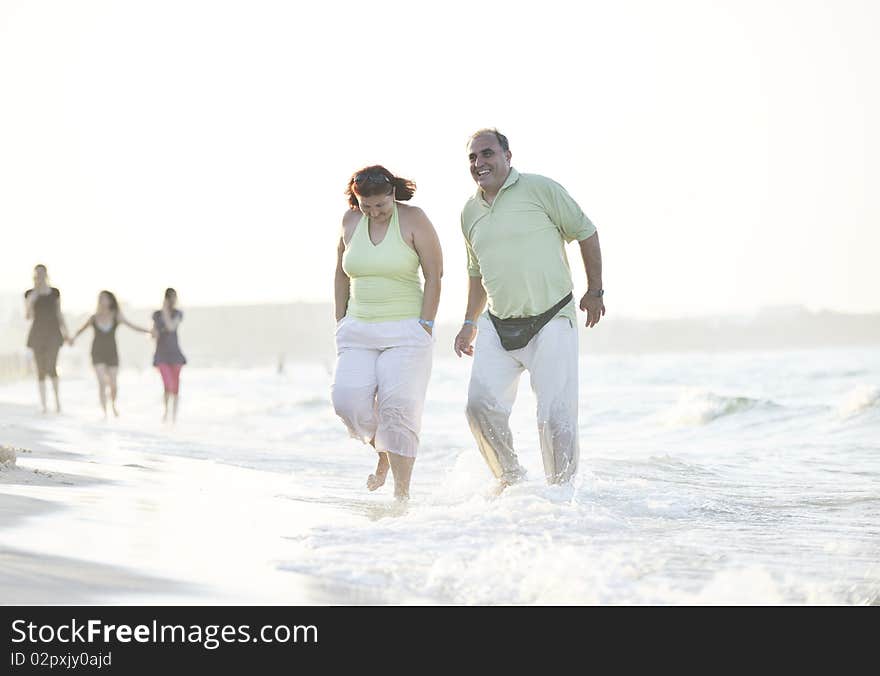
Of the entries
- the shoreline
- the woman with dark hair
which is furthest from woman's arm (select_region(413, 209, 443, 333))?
the shoreline

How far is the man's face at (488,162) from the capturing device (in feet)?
17.9

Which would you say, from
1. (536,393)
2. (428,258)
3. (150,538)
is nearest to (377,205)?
(428,258)

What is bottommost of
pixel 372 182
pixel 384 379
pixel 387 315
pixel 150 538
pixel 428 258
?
pixel 150 538

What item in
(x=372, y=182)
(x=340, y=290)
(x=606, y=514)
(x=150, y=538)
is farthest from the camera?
(x=340, y=290)

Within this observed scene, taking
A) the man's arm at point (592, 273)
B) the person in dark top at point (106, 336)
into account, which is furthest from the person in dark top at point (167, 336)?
the man's arm at point (592, 273)

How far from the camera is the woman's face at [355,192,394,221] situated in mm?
5512

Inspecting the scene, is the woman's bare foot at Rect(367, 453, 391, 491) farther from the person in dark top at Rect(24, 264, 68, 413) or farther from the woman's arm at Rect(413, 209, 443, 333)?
the person in dark top at Rect(24, 264, 68, 413)

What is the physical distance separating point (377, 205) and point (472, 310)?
78cm

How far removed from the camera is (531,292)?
212 inches

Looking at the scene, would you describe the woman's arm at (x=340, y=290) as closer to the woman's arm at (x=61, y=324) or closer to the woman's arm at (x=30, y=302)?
the woman's arm at (x=61, y=324)

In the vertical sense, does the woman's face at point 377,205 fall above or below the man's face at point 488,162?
below

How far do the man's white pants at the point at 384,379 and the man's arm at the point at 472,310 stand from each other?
0.19 m

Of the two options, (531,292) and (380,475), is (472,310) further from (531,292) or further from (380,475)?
(380,475)
